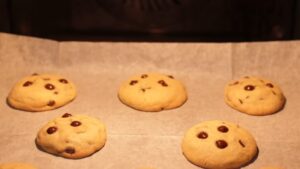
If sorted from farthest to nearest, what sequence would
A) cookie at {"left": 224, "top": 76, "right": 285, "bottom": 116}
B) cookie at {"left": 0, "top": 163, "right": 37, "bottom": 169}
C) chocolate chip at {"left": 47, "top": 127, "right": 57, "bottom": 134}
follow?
1. cookie at {"left": 224, "top": 76, "right": 285, "bottom": 116}
2. chocolate chip at {"left": 47, "top": 127, "right": 57, "bottom": 134}
3. cookie at {"left": 0, "top": 163, "right": 37, "bottom": 169}

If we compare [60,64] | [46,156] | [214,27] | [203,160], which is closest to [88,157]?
[46,156]

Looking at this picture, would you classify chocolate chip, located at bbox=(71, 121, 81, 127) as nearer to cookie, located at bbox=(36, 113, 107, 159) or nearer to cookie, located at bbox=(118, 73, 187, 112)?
cookie, located at bbox=(36, 113, 107, 159)

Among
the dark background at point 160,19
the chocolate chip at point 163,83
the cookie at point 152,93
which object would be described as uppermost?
the dark background at point 160,19

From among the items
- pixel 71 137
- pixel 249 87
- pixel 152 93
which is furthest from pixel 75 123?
pixel 249 87

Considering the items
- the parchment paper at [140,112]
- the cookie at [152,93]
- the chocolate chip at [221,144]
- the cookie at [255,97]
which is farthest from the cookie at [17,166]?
the cookie at [255,97]

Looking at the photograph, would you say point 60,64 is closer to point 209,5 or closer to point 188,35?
point 188,35

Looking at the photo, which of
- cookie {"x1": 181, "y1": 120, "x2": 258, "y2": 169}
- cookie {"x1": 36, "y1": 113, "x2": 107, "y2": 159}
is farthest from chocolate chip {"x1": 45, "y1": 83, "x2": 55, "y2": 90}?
cookie {"x1": 181, "y1": 120, "x2": 258, "y2": 169}

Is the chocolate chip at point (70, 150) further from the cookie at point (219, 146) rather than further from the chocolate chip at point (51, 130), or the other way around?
the cookie at point (219, 146)
